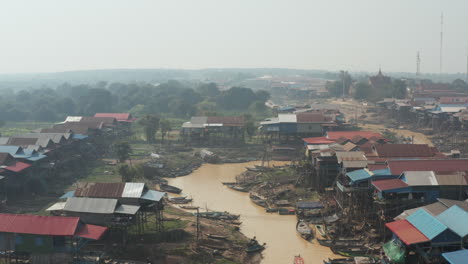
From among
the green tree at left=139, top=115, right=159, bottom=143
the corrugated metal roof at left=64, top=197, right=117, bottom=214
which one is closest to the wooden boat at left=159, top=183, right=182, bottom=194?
the corrugated metal roof at left=64, top=197, right=117, bottom=214

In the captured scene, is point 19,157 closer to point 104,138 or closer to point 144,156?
point 144,156

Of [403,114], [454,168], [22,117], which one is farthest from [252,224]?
[22,117]

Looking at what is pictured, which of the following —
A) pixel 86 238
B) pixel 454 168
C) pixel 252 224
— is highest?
pixel 454 168

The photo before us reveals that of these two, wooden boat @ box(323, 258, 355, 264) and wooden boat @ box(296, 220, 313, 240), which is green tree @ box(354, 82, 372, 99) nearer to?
wooden boat @ box(296, 220, 313, 240)

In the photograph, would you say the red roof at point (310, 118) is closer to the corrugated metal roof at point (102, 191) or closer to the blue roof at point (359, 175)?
the blue roof at point (359, 175)

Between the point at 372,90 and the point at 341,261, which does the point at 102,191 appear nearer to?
the point at 341,261
